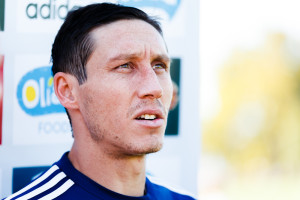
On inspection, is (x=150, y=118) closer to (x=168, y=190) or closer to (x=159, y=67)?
(x=159, y=67)

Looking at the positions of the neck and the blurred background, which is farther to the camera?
the blurred background

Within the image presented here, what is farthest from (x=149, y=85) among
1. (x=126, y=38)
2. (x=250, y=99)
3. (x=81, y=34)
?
(x=250, y=99)

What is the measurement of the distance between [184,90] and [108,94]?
2.94 feet

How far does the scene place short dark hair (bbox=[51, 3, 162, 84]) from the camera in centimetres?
185

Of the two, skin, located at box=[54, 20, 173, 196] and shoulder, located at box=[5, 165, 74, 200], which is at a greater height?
skin, located at box=[54, 20, 173, 196]

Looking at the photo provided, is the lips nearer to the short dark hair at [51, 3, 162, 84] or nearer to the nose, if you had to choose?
the nose

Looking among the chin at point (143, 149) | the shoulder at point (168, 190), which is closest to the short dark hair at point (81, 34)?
the chin at point (143, 149)

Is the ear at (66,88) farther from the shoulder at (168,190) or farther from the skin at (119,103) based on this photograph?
the shoulder at (168,190)

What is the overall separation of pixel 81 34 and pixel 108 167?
521 millimetres

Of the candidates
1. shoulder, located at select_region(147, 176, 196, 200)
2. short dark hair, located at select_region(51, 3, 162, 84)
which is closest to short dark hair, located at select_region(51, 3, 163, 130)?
short dark hair, located at select_region(51, 3, 162, 84)

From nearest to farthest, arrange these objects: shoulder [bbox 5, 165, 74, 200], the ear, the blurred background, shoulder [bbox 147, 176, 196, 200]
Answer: shoulder [bbox 5, 165, 74, 200] < the ear < shoulder [bbox 147, 176, 196, 200] < the blurred background

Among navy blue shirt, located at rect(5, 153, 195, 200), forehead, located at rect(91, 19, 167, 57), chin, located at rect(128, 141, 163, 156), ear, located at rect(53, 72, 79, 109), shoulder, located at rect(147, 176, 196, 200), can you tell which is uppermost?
forehead, located at rect(91, 19, 167, 57)

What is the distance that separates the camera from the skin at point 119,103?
5.86ft

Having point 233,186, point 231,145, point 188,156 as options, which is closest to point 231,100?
point 231,145
